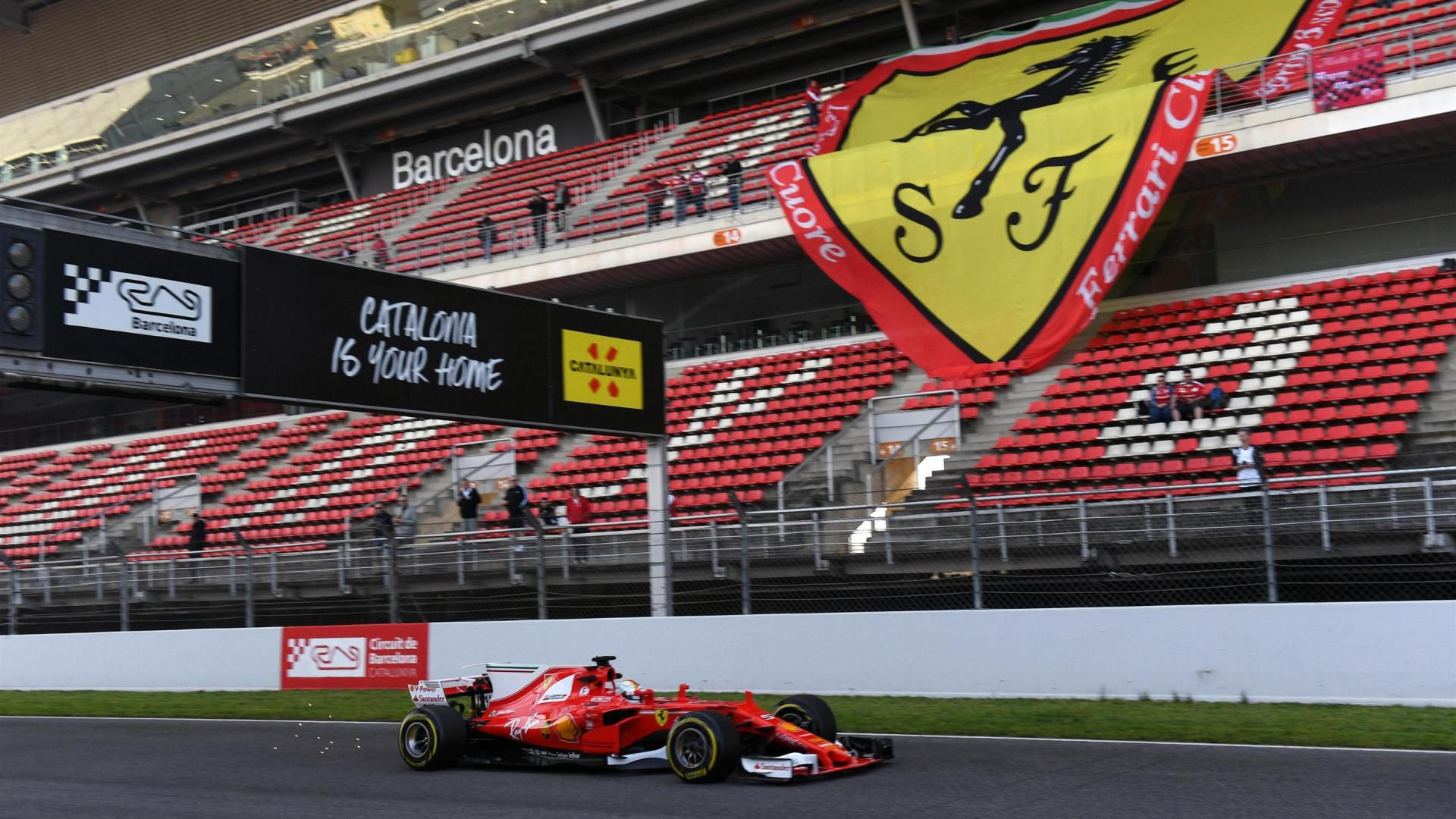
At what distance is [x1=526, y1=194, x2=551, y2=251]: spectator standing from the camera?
27.0m

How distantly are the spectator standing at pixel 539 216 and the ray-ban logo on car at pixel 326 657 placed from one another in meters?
11.4

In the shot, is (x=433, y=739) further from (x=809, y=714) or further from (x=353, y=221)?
(x=353, y=221)

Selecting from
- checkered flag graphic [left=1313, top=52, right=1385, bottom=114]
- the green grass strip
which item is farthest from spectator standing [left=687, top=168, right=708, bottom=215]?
the green grass strip

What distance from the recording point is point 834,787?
859 cm

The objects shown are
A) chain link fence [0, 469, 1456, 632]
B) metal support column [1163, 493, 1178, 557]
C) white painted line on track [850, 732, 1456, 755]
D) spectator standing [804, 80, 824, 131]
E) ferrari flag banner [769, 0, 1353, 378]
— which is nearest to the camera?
white painted line on track [850, 732, 1456, 755]

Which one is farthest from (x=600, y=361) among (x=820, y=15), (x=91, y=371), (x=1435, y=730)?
(x=820, y=15)

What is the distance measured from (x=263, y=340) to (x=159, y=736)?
13.7 feet

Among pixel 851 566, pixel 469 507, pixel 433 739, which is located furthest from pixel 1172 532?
pixel 469 507

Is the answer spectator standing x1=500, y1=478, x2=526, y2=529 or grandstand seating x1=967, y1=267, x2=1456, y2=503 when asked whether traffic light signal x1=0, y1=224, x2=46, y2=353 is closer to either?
spectator standing x1=500, y1=478, x2=526, y2=529

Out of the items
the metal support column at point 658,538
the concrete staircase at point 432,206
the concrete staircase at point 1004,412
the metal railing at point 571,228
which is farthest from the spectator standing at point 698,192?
the metal support column at point 658,538

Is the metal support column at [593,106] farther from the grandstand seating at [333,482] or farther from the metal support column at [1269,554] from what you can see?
the metal support column at [1269,554]

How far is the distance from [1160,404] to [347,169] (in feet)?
77.1

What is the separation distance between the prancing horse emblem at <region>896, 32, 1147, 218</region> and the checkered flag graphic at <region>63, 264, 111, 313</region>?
12910 millimetres

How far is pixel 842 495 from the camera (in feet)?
60.7
